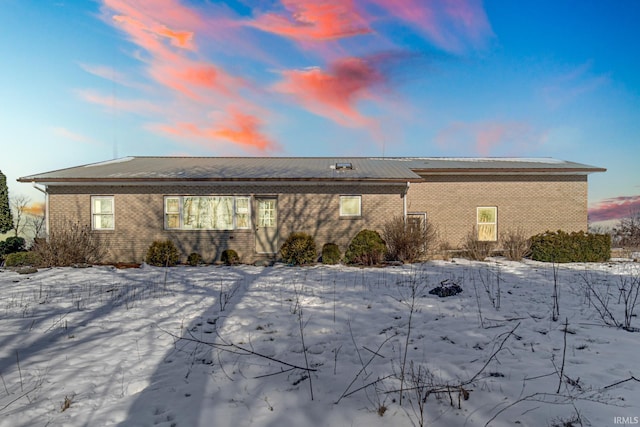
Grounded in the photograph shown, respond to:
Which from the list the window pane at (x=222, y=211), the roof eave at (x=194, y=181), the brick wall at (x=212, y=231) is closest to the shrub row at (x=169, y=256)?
the brick wall at (x=212, y=231)

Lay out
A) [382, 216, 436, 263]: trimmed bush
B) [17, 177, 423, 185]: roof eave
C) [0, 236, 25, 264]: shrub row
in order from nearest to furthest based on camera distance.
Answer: [382, 216, 436, 263]: trimmed bush → [0, 236, 25, 264]: shrub row → [17, 177, 423, 185]: roof eave

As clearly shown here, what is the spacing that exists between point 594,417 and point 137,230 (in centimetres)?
1480

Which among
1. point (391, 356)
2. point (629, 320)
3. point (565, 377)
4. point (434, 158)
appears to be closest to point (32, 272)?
point (391, 356)

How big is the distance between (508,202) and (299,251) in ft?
35.6

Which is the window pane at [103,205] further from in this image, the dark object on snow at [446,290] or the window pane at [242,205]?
the dark object on snow at [446,290]

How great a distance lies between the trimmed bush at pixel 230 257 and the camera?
43.3 feet

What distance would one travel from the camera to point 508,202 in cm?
1644

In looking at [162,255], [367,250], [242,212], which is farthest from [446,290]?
[162,255]

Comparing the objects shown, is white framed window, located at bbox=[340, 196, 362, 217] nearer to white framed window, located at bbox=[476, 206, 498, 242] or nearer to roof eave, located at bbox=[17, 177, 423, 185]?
roof eave, located at bbox=[17, 177, 423, 185]

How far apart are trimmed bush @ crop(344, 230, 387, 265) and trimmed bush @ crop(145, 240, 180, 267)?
6446 millimetres

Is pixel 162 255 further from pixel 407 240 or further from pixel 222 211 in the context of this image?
pixel 407 240

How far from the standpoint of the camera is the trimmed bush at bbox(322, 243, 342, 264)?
12430mm

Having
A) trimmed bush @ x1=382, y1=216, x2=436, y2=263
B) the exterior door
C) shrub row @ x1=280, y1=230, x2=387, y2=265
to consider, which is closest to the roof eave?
the exterior door

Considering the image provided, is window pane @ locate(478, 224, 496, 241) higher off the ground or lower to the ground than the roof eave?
lower
